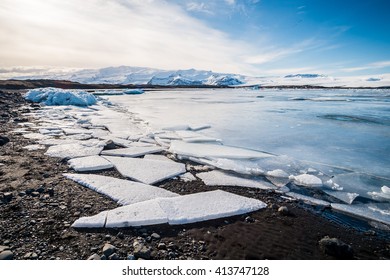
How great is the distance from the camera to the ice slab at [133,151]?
14.7 ft

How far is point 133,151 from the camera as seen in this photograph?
15.4 feet

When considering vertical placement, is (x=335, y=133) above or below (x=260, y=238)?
above

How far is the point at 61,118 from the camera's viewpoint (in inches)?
354

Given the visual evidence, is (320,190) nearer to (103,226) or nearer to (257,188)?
(257,188)

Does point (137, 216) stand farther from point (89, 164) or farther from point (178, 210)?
point (89, 164)

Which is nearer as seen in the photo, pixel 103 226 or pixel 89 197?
pixel 103 226

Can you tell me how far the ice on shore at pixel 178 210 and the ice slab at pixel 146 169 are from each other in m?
0.75

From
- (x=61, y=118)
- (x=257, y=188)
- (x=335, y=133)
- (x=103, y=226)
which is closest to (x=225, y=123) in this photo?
(x=335, y=133)

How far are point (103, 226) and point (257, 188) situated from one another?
2.03m

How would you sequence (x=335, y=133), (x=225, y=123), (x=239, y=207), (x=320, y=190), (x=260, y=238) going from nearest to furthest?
(x=260, y=238), (x=239, y=207), (x=320, y=190), (x=335, y=133), (x=225, y=123)

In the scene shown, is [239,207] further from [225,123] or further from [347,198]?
[225,123]

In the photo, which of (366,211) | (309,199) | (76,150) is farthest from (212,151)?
(366,211)

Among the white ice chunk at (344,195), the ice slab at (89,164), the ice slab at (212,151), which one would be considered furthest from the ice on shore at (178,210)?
the ice slab at (212,151)
